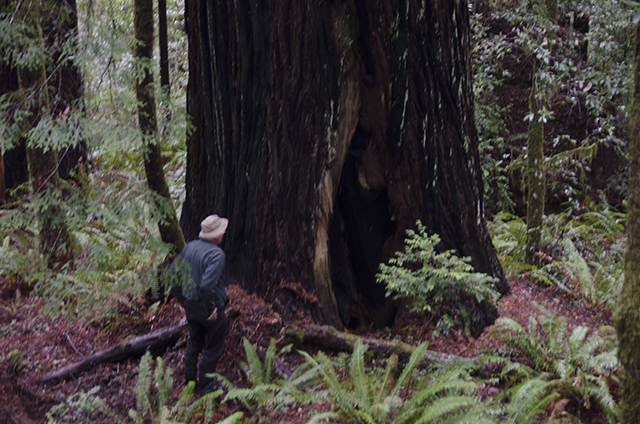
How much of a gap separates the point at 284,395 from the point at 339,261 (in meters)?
1.88

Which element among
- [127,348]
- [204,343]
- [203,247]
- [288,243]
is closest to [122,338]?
[127,348]

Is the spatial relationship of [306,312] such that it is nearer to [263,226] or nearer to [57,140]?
[263,226]

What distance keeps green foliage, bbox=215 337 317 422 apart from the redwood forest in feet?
0.11

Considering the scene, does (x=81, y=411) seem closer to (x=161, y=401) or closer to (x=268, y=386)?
(x=161, y=401)

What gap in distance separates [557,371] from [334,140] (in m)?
3.02

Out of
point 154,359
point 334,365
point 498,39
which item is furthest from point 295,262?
point 498,39

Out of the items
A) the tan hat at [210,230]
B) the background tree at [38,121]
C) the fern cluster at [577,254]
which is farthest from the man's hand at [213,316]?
the fern cluster at [577,254]

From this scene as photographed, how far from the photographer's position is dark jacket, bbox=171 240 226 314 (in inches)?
163

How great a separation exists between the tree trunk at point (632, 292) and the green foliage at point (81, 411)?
397 cm

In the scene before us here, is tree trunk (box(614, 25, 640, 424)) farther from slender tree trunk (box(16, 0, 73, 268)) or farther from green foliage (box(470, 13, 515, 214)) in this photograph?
green foliage (box(470, 13, 515, 214))

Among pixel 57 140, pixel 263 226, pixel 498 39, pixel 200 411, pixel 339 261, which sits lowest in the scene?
pixel 200 411

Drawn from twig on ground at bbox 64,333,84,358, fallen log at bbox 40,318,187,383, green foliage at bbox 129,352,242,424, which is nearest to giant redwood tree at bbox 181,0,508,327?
fallen log at bbox 40,318,187,383

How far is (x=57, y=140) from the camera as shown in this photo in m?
4.04

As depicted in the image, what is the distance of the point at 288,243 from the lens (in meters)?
4.95
